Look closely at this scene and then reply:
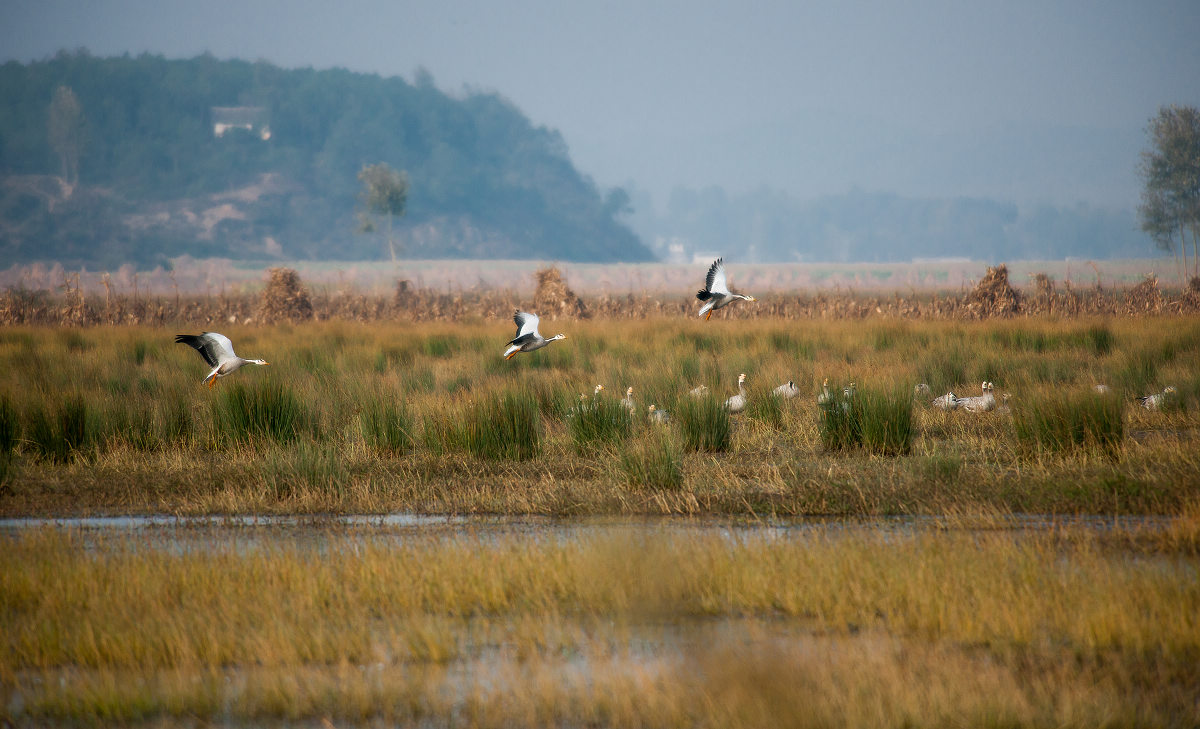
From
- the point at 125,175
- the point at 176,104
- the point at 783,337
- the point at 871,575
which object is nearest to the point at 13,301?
the point at 783,337

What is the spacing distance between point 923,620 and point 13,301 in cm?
3365

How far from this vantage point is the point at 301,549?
7648mm

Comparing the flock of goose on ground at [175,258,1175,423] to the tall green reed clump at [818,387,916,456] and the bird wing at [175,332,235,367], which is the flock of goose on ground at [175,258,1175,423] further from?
the tall green reed clump at [818,387,916,456]

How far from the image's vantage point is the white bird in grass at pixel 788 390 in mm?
14603

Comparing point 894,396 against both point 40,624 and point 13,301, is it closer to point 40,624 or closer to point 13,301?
point 40,624

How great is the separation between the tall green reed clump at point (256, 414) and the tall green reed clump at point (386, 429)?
33.7 inches

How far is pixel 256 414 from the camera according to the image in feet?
39.9

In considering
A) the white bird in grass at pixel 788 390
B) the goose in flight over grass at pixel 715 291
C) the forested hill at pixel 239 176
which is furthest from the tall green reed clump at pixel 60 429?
the forested hill at pixel 239 176

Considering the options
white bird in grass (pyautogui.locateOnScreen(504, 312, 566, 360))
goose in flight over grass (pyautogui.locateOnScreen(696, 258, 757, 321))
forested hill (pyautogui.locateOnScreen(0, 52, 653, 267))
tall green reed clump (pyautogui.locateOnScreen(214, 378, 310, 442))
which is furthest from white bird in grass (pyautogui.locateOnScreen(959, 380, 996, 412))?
forested hill (pyautogui.locateOnScreen(0, 52, 653, 267))

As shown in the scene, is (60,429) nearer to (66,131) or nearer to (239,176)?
(239,176)

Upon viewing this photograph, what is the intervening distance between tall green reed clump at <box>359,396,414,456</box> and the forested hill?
133 m

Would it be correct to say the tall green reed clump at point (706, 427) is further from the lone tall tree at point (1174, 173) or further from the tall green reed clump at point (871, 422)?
the lone tall tree at point (1174, 173)

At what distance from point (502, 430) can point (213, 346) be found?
3446mm

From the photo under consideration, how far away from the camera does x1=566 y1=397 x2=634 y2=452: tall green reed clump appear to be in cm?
1155
